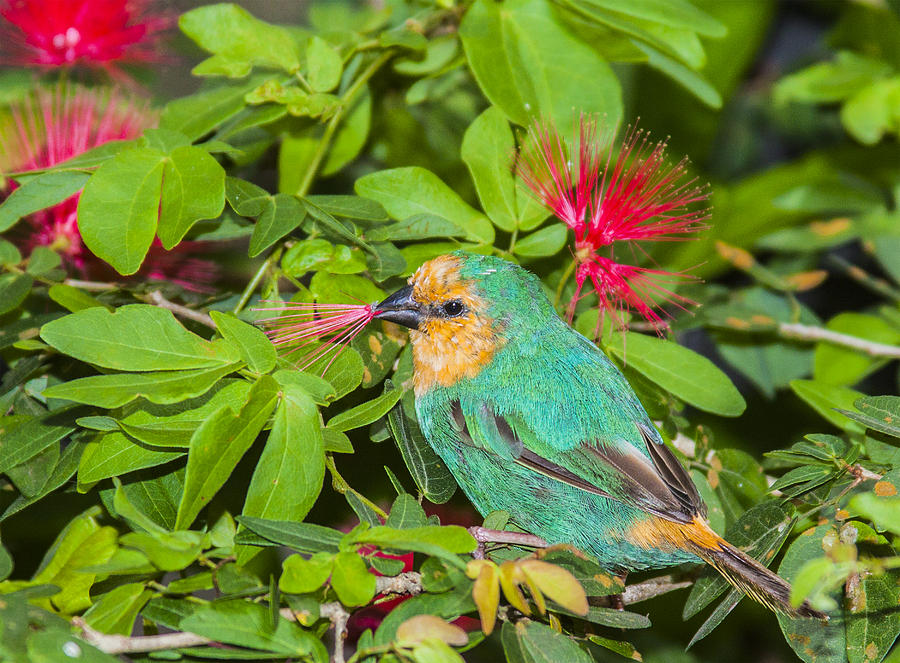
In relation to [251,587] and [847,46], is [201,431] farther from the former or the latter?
[847,46]

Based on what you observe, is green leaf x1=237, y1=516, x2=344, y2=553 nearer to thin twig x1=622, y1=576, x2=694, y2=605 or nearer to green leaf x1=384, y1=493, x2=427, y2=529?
green leaf x1=384, y1=493, x2=427, y2=529

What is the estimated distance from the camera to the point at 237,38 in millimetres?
2361

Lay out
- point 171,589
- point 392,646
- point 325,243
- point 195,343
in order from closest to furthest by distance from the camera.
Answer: point 392,646 < point 171,589 < point 195,343 < point 325,243

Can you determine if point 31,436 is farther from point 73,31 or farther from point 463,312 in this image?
point 73,31


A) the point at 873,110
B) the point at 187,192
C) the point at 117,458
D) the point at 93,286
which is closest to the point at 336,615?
the point at 117,458

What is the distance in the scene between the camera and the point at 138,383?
5.71 ft

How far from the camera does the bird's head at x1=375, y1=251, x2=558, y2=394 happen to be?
7.46 ft

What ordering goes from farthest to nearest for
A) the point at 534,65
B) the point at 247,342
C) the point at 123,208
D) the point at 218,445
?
the point at 534,65
the point at 123,208
the point at 247,342
the point at 218,445

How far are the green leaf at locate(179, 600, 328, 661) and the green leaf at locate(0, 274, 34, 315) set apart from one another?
914 millimetres

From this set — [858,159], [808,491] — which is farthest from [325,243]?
[858,159]

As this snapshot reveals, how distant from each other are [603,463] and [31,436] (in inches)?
51.9

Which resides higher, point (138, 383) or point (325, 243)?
point (325, 243)

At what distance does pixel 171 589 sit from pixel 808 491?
55.5 inches

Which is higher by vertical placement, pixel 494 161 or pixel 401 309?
pixel 494 161
